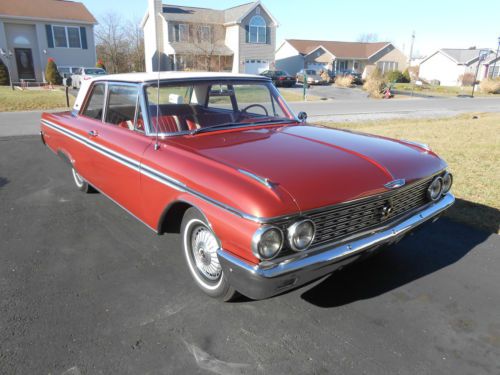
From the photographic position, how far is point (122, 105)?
12.8 ft

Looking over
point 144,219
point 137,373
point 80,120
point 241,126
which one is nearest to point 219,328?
point 137,373

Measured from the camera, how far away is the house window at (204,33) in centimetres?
3475

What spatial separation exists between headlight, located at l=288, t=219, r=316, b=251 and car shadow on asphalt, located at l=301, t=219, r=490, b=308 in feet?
1.85

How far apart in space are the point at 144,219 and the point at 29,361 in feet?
4.36

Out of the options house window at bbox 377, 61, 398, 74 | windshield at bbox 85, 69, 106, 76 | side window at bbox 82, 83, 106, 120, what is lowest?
side window at bbox 82, 83, 106, 120

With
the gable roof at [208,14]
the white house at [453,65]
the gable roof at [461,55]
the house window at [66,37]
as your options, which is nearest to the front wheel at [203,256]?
the house window at [66,37]

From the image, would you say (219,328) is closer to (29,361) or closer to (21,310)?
(29,361)

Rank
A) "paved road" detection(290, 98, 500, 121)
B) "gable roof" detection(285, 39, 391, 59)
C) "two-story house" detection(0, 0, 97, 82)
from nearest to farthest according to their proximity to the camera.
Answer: "paved road" detection(290, 98, 500, 121) → "two-story house" detection(0, 0, 97, 82) → "gable roof" detection(285, 39, 391, 59)

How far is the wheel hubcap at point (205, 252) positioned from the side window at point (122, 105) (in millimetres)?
1353

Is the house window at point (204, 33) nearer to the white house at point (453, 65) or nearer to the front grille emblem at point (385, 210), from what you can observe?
the front grille emblem at point (385, 210)

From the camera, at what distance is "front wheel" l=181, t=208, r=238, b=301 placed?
2.74 meters

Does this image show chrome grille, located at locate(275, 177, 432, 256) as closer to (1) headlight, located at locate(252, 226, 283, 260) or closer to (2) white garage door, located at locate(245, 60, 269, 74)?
(1) headlight, located at locate(252, 226, 283, 260)

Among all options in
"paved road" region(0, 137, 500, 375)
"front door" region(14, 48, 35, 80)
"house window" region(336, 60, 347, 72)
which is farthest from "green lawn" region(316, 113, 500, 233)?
"house window" region(336, 60, 347, 72)

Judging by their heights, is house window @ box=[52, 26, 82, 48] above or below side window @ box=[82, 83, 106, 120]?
above
